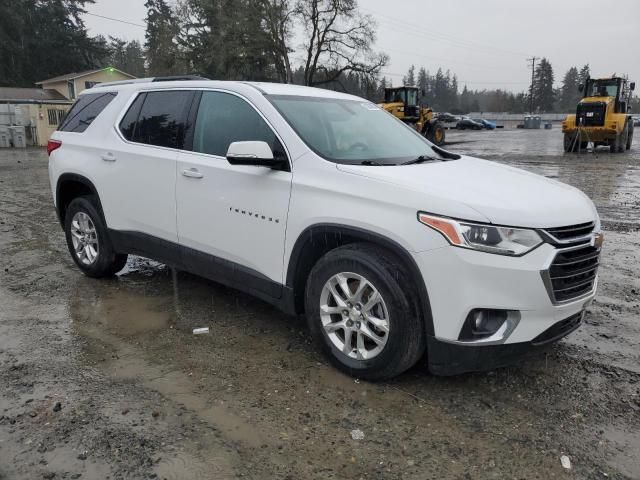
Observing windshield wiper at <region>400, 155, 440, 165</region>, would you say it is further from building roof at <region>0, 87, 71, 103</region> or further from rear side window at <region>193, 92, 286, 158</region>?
building roof at <region>0, 87, 71, 103</region>

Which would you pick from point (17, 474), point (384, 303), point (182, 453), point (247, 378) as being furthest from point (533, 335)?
point (17, 474)

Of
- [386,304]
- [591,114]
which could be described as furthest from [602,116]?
[386,304]

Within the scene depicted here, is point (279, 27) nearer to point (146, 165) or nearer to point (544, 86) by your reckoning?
point (146, 165)

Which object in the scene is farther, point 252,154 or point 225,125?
point 225,125

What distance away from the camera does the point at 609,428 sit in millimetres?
2936

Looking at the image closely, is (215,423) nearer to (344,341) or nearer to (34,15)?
(344,341)

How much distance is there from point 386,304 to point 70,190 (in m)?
3.96

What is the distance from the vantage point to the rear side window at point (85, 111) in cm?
521

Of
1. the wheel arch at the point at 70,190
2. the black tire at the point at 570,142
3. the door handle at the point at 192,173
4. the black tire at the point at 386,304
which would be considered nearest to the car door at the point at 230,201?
the door handle at the point at 192,173

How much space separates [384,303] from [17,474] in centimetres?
208

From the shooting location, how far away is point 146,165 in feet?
14.9

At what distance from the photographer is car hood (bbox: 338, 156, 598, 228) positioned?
9.54ft

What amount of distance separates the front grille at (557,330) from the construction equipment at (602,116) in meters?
20.6

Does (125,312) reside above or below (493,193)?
below
